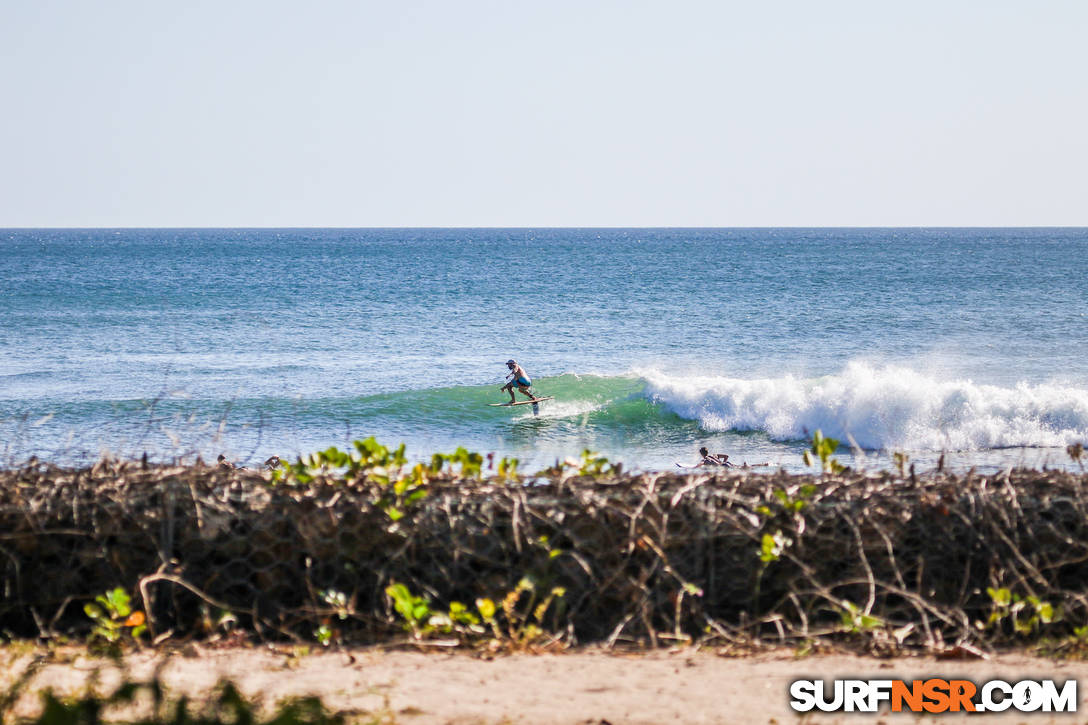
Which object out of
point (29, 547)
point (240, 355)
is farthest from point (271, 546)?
point (240, 355)

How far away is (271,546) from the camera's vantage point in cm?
461

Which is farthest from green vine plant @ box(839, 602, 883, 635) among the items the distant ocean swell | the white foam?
the white foam

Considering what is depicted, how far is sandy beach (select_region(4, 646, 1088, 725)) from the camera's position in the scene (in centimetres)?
382

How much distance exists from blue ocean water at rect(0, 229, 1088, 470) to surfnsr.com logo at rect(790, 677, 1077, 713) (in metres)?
1.17

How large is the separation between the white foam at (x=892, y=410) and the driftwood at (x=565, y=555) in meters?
13.2

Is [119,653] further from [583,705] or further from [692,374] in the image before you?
[692,374]

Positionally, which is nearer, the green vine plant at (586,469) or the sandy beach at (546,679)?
the sandy beach at (546,679)

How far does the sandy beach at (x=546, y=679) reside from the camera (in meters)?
3.82

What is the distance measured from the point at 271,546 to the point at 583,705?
1.70m

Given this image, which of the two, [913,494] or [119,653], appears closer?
[119,653]

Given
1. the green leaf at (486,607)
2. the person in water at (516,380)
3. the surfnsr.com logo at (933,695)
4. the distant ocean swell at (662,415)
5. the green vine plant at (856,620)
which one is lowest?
the distant ocean swell at (662,415)

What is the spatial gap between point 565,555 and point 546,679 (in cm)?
64

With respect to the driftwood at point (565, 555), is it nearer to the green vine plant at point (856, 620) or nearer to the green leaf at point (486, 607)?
the green vine plant at point (856, 620)

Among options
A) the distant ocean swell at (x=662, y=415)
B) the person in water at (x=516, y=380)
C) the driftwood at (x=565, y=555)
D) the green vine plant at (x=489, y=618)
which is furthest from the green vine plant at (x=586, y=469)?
the person in water at (x=516, y=380)
